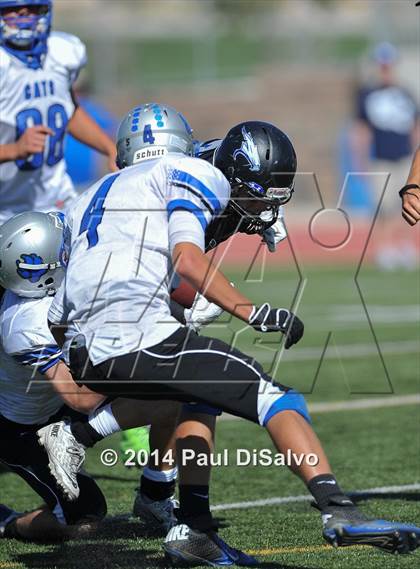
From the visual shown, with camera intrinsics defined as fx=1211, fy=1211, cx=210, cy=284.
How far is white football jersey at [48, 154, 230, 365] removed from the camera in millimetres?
3881

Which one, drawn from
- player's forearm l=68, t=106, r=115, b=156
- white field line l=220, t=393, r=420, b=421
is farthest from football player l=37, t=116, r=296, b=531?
white field line l=220, t=393, r=420, b=421

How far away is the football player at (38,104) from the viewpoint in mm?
6230

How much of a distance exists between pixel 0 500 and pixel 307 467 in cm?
210

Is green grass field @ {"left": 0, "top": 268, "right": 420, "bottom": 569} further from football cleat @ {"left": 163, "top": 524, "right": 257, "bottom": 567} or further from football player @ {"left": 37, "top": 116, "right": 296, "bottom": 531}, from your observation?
football player @ {"left": 37, "top": 116, "right": 296, "bottom": 531}

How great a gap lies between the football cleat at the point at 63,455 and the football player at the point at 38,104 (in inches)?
85.6

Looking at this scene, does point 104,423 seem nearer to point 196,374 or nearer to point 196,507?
point 196,507

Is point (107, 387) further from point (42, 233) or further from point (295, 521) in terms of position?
point (295, 521)

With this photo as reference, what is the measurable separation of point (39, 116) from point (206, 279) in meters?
2.90

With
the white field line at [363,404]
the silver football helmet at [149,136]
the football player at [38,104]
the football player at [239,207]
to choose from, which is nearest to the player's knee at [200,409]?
the football player at [239,207]

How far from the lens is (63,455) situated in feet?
13.7

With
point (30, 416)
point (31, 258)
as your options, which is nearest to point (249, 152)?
point (31, 258)

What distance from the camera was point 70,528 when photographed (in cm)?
475

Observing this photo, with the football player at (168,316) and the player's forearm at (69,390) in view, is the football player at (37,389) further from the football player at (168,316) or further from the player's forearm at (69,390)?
the football player at (168,316)

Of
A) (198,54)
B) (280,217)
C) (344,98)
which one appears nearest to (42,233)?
(280,217)
